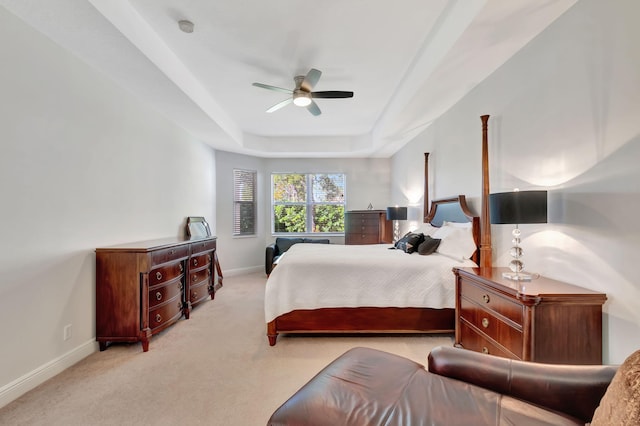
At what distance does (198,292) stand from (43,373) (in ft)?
5.73

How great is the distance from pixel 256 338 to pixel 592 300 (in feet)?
8.60

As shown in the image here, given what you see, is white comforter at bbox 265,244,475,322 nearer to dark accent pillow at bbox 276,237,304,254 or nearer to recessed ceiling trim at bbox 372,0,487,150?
recessed ceiling trim at bbox 372,0,487,150

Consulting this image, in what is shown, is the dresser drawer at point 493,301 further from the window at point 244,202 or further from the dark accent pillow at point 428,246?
the window at point 244,202

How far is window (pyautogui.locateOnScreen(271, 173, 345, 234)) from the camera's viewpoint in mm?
6594

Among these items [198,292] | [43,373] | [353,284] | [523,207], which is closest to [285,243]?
[198,292]

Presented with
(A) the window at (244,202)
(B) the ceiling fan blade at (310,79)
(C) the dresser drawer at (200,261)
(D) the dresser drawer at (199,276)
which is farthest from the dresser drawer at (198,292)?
(B) the ceiling fan blade at (310,79)

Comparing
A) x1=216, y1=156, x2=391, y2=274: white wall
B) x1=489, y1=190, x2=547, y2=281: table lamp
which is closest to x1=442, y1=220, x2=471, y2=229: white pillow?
x1=489, y1=190, x2=547, y2=281: table lamp

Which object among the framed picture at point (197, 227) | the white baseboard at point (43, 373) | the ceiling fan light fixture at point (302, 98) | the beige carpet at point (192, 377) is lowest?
the beige carpet at point (192, 377)

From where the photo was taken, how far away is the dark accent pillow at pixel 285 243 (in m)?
5.83

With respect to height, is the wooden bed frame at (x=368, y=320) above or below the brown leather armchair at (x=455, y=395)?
below

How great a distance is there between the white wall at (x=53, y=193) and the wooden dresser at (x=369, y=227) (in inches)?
145

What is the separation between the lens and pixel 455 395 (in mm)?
1164

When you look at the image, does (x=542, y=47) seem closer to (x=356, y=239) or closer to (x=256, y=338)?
(x=256, y=338)

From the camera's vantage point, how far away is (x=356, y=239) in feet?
18.7
